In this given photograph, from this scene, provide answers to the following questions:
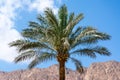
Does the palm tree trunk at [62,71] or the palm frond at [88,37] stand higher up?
the palm frond at [88,37]

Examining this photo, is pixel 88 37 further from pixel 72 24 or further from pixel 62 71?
pixel 62 71

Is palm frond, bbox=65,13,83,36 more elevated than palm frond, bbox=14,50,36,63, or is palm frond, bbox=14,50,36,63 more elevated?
palm frond, bbox=65,13,83,36

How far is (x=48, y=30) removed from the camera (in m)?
28.5

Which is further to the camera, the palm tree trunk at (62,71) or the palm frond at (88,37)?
the palm tree trunk at (62,71)

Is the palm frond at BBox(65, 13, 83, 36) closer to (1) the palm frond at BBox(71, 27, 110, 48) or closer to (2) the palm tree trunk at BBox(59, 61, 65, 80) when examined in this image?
(1) the palm frond at BBox(71, 27, 110, 48)

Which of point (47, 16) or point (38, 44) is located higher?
point (47, 16)

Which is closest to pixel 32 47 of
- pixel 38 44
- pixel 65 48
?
pixel 38 44

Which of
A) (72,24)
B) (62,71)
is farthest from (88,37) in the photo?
(62,71)

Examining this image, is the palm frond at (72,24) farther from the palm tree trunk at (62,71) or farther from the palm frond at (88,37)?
the palm tree trunk at (62,71)

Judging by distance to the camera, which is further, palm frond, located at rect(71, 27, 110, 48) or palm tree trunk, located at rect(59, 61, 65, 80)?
palm tree trunk, located at rect(59, 61, 65, 80)

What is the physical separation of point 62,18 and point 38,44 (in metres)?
2.51

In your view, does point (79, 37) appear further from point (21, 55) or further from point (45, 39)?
point (21, 55)

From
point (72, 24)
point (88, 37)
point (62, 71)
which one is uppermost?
point (72, 24)

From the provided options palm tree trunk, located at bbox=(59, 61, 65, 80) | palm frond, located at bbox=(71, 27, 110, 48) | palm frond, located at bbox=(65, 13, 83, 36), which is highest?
palm frond, located at bbox=(65, 13, 83, 36)
